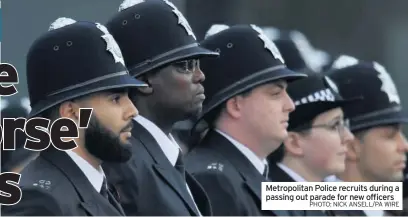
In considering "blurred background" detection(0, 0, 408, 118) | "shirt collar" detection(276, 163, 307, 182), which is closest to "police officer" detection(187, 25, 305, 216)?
"shirt collar" detection(276, 163, 307, 182)

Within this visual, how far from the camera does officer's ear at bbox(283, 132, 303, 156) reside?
6122mm

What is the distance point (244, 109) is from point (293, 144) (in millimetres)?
742

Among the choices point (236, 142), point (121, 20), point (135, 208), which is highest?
point (121, 20)

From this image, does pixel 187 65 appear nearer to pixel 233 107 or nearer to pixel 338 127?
pixel 233 107

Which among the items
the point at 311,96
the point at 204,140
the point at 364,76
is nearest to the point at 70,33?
the point at 204,140

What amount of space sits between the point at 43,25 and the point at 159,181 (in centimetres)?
119

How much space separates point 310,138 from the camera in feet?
20.1

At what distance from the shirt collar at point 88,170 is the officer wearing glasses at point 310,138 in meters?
1.62

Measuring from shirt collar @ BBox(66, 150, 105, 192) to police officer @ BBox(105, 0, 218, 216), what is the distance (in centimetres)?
25

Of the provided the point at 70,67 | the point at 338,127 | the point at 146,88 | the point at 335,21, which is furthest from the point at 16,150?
the point at 335,21

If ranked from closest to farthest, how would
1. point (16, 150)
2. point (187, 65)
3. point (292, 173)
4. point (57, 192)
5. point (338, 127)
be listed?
1. point (57, 192)
2. point (187, 65)
3. point (16, 150)
4. point (292, 173)
5. point (338, 127)

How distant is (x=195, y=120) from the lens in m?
5.55

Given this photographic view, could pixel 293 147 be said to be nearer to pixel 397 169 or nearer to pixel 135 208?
pixel 397 169
